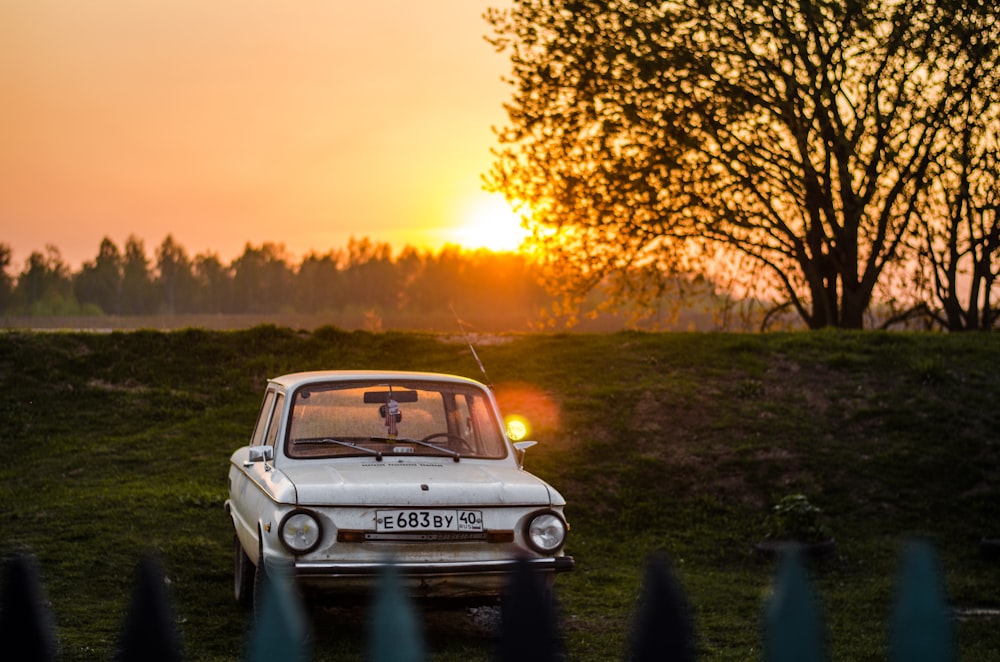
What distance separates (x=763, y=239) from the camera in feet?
76.7

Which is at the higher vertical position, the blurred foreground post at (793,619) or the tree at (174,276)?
the tree at (174,276)

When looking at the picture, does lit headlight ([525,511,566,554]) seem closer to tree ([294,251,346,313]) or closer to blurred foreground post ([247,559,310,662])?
blurred foreground post ([247,559,310,662])

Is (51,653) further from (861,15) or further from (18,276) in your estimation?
(18,276)

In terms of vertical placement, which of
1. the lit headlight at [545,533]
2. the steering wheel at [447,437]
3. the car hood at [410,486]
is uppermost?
the steering wheel at [447,437]

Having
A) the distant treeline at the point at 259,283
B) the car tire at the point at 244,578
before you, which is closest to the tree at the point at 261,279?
the distant treeline at the point at 259,283

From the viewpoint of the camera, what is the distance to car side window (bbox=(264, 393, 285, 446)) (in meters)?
8.17

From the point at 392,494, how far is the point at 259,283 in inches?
3836

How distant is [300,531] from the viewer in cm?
679

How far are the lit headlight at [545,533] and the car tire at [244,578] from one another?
7.47 ft

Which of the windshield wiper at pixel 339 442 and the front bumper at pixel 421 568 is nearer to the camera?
the front bumper at pixel 421 568

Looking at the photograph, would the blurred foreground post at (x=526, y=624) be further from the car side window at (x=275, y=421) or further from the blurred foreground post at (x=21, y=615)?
the car side window at (x=275, y=421)

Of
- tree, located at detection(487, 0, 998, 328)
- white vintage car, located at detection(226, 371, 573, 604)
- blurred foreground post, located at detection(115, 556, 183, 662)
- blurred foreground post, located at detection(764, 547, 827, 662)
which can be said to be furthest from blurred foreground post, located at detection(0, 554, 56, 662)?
tree, located at detection(487, 0, 998, 328)

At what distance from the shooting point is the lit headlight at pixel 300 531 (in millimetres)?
6762

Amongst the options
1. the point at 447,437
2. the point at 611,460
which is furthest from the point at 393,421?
the point at 611,460
